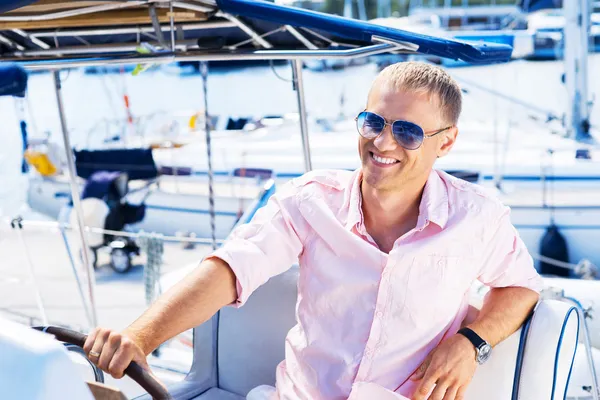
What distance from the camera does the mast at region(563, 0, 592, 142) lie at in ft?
22.6

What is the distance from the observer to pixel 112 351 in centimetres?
135

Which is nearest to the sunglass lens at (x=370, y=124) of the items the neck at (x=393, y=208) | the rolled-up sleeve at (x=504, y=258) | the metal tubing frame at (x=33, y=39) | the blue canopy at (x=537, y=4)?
the neck at (x=393, y=208)

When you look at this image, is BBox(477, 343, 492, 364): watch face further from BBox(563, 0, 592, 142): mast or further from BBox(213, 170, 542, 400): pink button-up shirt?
BBox(563, 0, 592, 142): mast

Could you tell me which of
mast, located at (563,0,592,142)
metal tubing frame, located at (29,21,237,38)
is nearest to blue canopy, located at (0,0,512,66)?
metal tubing frame, located at (29,21,237,38)

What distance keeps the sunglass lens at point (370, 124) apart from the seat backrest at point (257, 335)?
0.68 meters

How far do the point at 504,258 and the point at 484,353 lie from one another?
0.79ft

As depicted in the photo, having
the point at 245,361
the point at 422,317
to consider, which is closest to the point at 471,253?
the point at 422,317

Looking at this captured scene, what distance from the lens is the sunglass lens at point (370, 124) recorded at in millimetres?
1636

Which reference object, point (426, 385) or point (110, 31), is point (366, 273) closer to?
point (426, 385)

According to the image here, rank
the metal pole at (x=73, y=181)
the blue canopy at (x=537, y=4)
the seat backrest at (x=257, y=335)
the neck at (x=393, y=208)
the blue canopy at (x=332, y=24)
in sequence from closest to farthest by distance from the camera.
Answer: the neck at (x=393, y=208) → the blue canopy at (x=332, y=24) → the seat backrest at (x=257, y=335) → the metal pole at (x=73, y=181) → the blue canopy at (x=537, y=4)

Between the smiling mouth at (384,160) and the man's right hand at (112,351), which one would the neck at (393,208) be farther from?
the man's right hand at (112,351)

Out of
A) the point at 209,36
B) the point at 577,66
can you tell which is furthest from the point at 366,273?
the point at 577,66

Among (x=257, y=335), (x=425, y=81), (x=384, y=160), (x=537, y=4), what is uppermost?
(x=537, y=4)

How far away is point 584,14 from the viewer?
687 cm
